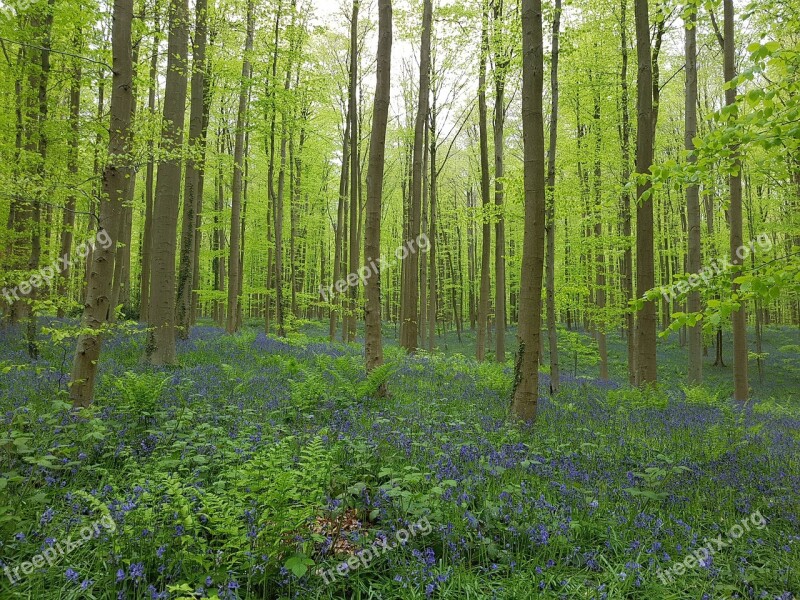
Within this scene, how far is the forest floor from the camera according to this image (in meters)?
2.87

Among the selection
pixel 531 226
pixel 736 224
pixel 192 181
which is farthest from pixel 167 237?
pixel 736 224

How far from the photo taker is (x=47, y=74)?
10969 millimetres

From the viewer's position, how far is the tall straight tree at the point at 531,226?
6.78m

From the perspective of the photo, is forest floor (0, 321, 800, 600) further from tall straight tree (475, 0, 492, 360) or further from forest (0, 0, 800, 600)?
tall straight tree (475, 0, 492, 360)

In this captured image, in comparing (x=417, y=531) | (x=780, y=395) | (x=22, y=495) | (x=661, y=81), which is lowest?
(x=780, y=395)

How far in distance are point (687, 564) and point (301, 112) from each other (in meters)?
21.5

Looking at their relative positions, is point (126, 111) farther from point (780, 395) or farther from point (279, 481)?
point (780, 395)

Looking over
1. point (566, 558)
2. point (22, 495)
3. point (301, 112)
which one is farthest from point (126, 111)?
point (301, 112)

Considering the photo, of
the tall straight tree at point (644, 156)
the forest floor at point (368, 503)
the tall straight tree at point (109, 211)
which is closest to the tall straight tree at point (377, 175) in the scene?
the forest floor at point (368, 503)

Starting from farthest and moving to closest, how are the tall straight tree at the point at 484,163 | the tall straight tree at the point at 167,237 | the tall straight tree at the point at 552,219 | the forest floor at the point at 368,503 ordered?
1. the tall straight tree at the point at 484,163
2. the tall straight tree at the point at 552,219
3. the tall straight tree at the point at 167,237
4. the forest floor at the point at 368,503

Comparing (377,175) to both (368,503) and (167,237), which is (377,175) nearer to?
(167,237)

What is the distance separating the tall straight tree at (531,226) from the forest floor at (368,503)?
0.65 m

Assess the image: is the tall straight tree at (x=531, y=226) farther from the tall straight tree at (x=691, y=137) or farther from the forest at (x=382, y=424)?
the tall straight tree at (x=691, y=137)

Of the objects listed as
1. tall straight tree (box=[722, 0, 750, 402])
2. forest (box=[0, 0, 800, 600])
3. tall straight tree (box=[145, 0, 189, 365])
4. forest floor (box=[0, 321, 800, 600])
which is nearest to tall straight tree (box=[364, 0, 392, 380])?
forest (box=[0, 0, 800, 600])
